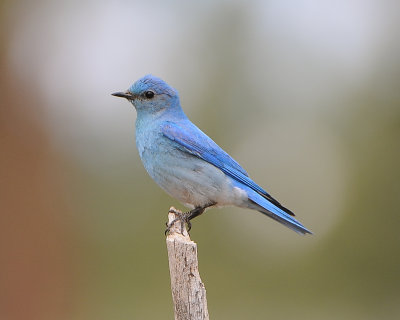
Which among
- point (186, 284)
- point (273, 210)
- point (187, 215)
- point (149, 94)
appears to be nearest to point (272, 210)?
point (273, 210)

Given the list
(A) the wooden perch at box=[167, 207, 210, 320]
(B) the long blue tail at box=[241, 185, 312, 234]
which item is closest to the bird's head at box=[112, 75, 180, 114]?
(B) the long blue tail at box=[241, 185, 312, 234]

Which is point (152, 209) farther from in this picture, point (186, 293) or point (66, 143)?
point (186, 293)

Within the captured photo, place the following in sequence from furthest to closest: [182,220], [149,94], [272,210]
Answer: [149,94], [272,210], [182,220]

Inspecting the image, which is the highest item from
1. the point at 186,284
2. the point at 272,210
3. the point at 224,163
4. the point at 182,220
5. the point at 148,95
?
the point at 148,95

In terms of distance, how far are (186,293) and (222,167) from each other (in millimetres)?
1807

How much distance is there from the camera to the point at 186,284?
4.91 meters

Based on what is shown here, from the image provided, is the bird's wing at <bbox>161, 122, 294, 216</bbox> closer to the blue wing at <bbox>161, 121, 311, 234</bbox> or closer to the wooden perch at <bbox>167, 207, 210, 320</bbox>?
the blue wing at <bbox>161, 121, 311, 234</bbox>

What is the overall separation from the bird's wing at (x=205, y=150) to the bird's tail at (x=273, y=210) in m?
0.05

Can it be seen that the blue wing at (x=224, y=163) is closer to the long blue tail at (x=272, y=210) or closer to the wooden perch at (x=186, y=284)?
the long blue tail at (x=272, y=210)

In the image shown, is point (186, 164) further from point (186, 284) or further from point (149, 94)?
point (186, 284)

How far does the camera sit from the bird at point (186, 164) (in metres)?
6.13

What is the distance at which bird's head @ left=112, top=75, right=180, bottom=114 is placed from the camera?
21.4 feet

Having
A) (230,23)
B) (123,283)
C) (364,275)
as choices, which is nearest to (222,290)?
(123,283)

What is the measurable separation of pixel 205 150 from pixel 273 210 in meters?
0.95
